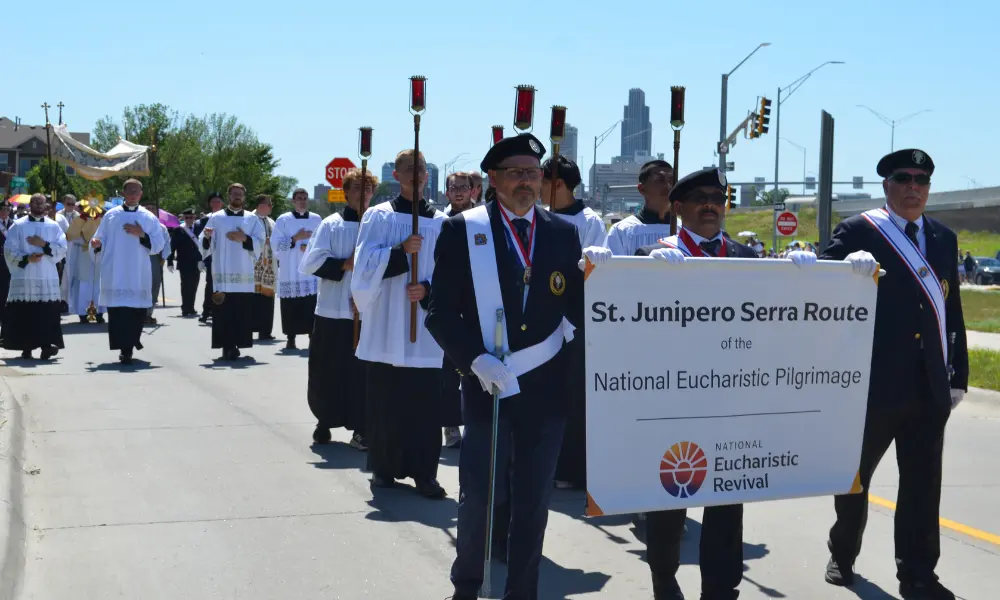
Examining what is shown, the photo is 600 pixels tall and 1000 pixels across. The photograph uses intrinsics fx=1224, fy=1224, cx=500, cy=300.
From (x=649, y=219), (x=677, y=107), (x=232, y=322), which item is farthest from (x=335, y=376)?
(x=232, y=322)

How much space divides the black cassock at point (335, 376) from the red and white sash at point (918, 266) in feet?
15.1

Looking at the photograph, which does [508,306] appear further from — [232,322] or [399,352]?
[232,322]

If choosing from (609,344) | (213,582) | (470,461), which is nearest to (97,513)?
(213,582)

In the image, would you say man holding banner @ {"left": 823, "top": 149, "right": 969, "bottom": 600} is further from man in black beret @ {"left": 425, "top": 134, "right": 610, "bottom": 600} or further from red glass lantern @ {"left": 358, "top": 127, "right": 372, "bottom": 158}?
red glass lantern @ {"left": 358, "top": 127, "right": 372, "bottom": 158}

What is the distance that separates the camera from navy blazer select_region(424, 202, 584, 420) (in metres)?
5.01

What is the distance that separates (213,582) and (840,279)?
126 inches

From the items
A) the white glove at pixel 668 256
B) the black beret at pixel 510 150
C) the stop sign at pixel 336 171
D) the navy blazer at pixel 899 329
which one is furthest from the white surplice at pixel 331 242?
the stop sign at pixel 336 171

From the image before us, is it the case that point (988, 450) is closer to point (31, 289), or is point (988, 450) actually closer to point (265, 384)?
point (265, 384)

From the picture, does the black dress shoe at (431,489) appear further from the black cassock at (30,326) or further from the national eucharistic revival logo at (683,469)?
the black cassock at (30,326)

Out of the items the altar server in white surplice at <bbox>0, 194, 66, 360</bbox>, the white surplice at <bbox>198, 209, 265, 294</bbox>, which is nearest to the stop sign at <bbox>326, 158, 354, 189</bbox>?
the white surplice at <bbox>198, 209, 265, 294</bbox>

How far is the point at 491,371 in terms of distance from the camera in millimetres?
4855

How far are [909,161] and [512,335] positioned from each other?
2.12 meters

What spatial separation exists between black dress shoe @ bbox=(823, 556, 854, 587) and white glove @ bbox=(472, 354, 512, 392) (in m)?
2.09

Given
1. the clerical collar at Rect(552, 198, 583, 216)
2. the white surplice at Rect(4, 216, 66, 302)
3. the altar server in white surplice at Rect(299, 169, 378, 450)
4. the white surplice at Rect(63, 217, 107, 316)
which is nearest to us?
the clerical collar at Rect(552, 198, 583, 216)
